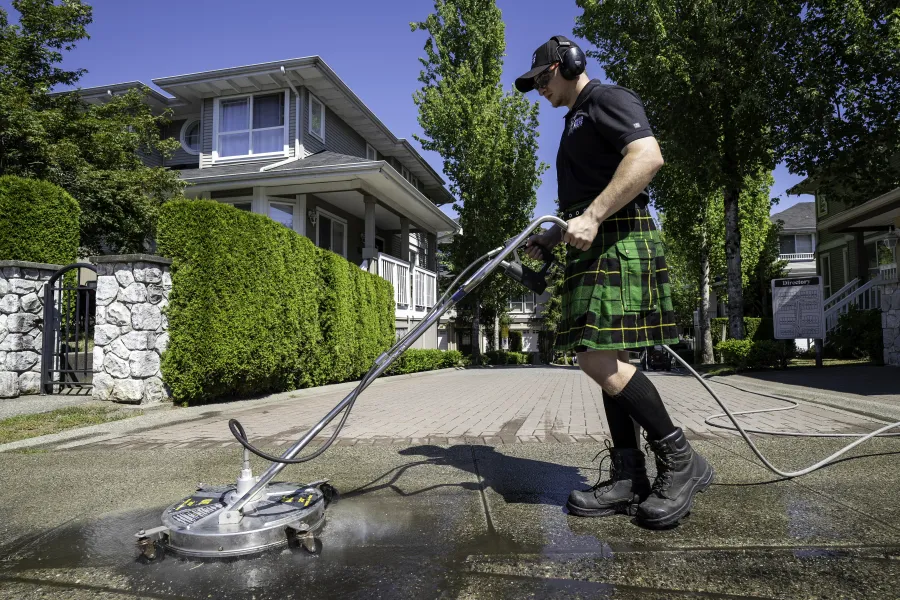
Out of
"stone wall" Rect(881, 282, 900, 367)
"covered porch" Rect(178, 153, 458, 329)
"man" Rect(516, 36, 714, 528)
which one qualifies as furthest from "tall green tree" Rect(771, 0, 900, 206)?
"man" Rect(516, 36, 714, 528)

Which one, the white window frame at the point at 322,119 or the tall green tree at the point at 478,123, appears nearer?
the white window frame at the point at 322,119

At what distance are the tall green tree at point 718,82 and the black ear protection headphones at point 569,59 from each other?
12.5 metres

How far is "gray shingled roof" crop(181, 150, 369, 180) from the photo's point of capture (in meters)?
14.3

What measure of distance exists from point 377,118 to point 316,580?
19.0 m

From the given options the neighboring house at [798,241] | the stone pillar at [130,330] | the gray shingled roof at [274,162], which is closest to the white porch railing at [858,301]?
the gray shingled roof at [274,162]

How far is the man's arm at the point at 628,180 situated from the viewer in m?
2.19

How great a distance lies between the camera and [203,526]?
2.03 meters

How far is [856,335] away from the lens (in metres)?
13.2

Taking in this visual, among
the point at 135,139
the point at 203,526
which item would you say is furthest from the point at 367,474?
the point at 135,139

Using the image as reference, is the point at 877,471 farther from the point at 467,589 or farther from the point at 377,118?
the point at 377,118

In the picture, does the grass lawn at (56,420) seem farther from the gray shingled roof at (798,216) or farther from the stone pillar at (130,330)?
the gray shingled roof at (798,216)

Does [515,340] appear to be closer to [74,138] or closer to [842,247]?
[842,247]

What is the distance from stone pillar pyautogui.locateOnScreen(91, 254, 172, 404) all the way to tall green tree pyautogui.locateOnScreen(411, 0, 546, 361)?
16.8m

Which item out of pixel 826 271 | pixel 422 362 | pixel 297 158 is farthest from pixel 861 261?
pixel 297 158
